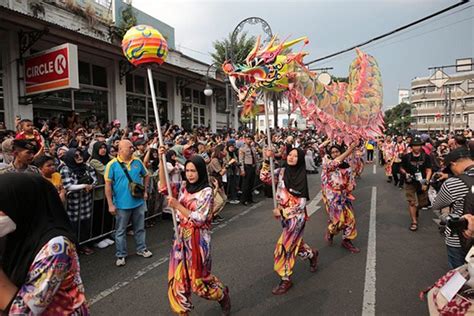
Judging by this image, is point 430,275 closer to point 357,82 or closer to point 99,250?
point 357,82

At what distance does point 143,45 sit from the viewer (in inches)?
125

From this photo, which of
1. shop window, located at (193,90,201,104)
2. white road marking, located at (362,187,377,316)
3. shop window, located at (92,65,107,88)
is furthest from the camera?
shop window, located at (193,90,201,104)

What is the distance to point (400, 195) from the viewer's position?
9562 mm

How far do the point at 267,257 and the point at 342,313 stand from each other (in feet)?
5.26

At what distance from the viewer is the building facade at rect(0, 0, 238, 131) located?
8.62 metres

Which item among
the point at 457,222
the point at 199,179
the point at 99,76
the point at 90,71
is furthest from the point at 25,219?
the point at 99,76

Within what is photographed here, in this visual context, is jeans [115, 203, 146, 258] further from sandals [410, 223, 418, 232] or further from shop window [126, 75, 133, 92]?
shop window [126, 75, 133, 92]

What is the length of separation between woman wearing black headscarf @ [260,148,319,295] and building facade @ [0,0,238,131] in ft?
23.8

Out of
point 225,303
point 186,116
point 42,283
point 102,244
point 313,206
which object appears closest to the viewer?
point 42,283

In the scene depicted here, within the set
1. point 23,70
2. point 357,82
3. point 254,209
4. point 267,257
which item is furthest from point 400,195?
point 23,70

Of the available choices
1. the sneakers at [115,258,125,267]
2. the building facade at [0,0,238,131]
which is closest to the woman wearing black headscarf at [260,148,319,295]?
the sneakers at [115,258,125,267]

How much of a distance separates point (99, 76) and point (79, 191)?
27.0 ft

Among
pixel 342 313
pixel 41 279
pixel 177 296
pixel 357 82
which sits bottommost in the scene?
pixel 342 313

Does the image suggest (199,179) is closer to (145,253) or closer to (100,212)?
(145,253)
